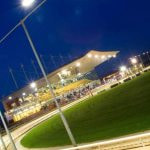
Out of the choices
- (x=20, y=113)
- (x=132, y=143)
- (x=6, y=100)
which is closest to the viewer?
(x=132, y=143)

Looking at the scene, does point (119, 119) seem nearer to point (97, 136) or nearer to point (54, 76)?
point (97, 136)

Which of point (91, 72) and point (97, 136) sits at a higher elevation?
point (91, 72)

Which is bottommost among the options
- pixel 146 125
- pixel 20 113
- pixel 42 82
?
pixel 146 125

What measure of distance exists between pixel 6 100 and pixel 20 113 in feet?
43.0

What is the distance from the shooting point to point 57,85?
76750mm

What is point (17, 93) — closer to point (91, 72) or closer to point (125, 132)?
point (91, 72)

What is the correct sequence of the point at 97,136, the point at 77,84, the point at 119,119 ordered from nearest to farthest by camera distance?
1. the point at 97,136
2. the point at 119,119
3. the point at 77,84

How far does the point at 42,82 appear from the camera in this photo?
79.3 m

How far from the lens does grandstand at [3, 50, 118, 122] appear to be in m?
70.1

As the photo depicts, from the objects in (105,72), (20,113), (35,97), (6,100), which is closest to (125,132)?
(20,113)

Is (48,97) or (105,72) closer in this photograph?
(48,97)

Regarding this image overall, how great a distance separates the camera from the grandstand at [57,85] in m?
70.1

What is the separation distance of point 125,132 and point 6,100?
65.4 meters

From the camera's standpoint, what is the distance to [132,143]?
13648 millimetres
